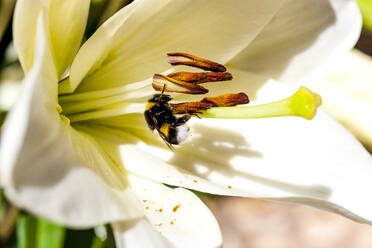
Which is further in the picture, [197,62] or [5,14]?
[5,14]

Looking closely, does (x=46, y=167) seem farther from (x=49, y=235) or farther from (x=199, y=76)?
(x=49, y=235)

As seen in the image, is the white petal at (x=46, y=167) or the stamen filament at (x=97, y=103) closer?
the white petal at (x=46, y=167)


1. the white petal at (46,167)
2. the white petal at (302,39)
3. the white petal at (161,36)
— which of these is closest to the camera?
the white petal at (46,167)

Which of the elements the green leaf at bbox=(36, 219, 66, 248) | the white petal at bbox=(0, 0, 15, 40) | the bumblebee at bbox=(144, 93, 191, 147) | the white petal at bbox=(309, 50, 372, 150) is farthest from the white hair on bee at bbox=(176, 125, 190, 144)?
the white petal at bbox=(0, 0, 15, 40)

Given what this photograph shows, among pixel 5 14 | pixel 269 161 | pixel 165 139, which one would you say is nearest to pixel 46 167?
pixel 165 139

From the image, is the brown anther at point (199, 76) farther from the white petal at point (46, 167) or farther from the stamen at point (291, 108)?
the white petal at point (46, 167)

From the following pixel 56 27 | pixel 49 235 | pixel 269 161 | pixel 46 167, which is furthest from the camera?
pixel 49 235

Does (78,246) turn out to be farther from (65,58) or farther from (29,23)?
(29,23)

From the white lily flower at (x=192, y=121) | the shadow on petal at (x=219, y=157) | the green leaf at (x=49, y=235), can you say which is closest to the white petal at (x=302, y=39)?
the white lily flower at (x=192, y=121)
